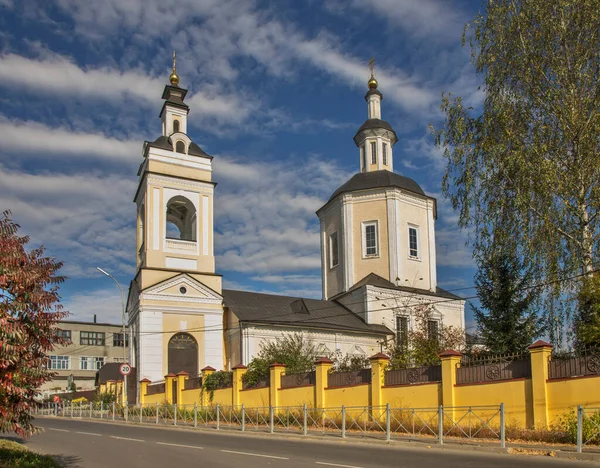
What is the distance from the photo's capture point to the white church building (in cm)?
3662

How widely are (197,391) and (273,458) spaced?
59.5 ft

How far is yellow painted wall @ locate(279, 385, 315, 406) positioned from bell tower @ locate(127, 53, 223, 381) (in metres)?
12.7

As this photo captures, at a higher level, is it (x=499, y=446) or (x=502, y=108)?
(x=502, y=108)

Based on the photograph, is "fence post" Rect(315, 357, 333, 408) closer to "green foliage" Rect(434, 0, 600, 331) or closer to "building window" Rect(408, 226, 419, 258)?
"green foliage" Rect(434, 0, 600, 331)

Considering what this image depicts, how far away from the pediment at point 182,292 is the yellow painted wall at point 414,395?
1906 cm

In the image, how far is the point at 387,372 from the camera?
20.9 meters

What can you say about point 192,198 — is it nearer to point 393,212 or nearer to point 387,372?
point 393,212

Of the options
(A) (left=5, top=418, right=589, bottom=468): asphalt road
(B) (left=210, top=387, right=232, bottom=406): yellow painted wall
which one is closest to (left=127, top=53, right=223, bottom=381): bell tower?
(B) (left=210, top=387, right=232, bottom=406): yellow painted wall

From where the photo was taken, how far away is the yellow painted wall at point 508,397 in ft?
55.0

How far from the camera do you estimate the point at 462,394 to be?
18.3 m

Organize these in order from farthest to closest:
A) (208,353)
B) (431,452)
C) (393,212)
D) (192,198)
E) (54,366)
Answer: (54,366)
(393,212)
(192,198)
(208,353)
(431,452)

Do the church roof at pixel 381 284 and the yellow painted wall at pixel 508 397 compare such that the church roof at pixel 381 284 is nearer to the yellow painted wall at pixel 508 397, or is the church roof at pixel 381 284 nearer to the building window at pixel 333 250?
the building window at pixel 333 250

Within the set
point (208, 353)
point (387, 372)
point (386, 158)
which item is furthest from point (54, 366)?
point (387, 372)

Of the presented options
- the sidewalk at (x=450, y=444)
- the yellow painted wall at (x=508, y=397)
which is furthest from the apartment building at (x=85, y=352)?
the yellow painted wall at (x=508, y=397)
